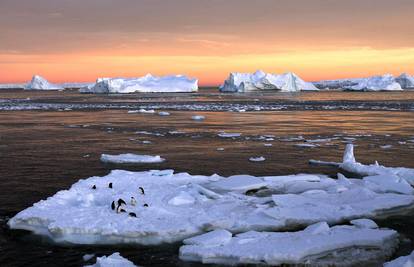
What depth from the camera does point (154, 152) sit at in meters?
21.4

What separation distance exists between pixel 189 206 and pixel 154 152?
957 cm

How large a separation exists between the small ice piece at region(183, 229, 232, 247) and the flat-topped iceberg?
94733 mm

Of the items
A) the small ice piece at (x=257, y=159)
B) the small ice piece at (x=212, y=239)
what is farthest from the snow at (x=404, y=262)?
the small ice piece at (x=257, y=159)

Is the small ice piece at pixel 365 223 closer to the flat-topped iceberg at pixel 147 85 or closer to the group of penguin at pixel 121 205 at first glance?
the group of penguin at pixel 121 205

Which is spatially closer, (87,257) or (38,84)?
(87,257)

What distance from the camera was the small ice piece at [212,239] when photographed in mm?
9484

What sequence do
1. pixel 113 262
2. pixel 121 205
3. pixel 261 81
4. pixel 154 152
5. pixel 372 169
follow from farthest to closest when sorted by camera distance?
pixel 261 81
pixel 154 152
pixel 372 169
pixel 121 205
pixel 113 262

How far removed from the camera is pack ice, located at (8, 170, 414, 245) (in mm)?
10258

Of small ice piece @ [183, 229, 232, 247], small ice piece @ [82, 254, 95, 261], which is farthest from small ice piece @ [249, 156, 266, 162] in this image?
small ice piece @ [82, 254, 95, 261]

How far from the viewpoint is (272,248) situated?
360 inches

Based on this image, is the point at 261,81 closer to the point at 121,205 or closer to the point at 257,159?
the point at 257,159

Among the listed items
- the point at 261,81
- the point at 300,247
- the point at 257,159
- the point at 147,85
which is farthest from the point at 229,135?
the point at 147,85

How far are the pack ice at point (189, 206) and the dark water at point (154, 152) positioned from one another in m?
0.43

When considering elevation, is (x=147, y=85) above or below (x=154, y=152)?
above
